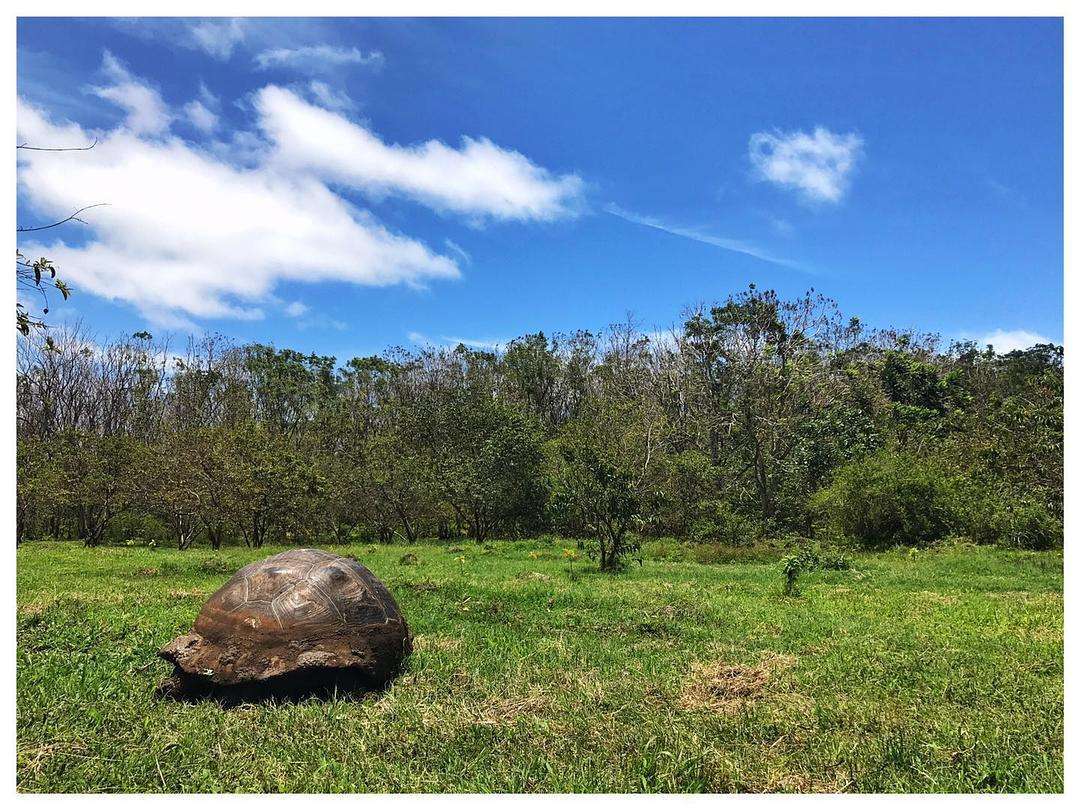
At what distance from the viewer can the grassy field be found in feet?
12.5

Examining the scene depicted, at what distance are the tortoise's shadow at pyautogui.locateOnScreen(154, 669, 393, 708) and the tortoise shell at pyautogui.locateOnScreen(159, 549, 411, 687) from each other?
0.04 metres

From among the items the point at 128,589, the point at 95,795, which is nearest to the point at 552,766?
the point at 95,795

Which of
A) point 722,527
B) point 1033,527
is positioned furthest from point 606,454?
point 1033,527

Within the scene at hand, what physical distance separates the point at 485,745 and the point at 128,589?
28.7 feet

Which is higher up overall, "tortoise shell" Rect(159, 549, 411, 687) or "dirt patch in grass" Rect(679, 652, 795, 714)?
"tortoise shell" Rect(159, 549, 411, 687)

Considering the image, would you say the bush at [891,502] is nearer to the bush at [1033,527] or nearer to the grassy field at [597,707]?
the bush at [1033,527]

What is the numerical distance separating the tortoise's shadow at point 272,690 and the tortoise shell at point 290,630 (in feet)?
0.14

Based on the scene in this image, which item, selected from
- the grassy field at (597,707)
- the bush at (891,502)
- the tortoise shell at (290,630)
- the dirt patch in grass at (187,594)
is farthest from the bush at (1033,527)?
the dirt patch in grass at (187,594)

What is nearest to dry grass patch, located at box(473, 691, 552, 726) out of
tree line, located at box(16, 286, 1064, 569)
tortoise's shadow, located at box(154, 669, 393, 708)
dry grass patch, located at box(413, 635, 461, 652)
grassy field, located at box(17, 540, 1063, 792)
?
grassy field, located at box(17, 540, 1063, 792)

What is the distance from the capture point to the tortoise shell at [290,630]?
16.0ft

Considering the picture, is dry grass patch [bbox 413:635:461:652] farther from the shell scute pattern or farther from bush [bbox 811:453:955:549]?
bush [bbox 811:453:955:549]

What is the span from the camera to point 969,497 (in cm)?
1775

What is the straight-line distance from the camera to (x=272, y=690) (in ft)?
16.2

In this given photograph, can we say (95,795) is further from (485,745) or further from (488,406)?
(488,406)
